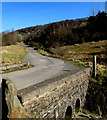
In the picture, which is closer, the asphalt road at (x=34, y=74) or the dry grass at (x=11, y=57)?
the asphalt road at (x=34, y=74)

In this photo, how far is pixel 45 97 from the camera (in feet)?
15.3

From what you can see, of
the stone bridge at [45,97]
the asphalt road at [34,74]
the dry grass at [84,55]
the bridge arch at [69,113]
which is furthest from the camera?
the dry grass at [84,55]

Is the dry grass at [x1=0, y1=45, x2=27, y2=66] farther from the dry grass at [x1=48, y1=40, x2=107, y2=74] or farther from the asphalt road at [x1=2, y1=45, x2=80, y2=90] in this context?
the dry grass at [x1=48, y1=40, x2=107, y2=74]

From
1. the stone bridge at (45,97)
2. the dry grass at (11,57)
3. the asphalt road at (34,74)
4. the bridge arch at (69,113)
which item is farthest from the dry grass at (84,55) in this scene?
the dry grass at (11,57)

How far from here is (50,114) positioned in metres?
4.96

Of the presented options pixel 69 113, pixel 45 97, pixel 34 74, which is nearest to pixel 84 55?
pixel 34 74

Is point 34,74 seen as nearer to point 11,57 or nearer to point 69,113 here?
point 69,113

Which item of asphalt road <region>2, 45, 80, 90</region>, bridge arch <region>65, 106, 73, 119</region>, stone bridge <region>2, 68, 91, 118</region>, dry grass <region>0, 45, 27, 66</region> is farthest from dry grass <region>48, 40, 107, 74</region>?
dry grass <region>0, 45, 27, 66</region>

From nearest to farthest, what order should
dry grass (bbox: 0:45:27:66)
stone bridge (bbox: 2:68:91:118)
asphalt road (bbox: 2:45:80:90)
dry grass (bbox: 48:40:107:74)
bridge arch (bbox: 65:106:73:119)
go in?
stone bridge (bbox: 2:68:91:118) → asphalt road (bbox: 2:45:80:90) → bridge arch (bbox: 65:106:73:119) → dry grass (bbox: 48:40:107:74) → dry grass (bbox: 0:45:27:66)

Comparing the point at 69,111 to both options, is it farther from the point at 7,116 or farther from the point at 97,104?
the point at 7,116

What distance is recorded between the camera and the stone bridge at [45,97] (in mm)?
3291

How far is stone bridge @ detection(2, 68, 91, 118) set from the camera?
3.29 metres

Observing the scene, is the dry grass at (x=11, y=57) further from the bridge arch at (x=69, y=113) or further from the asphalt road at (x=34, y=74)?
the bridge arch at (x=69, y=113)

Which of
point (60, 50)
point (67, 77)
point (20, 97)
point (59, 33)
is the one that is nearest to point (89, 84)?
point (67, 77)
